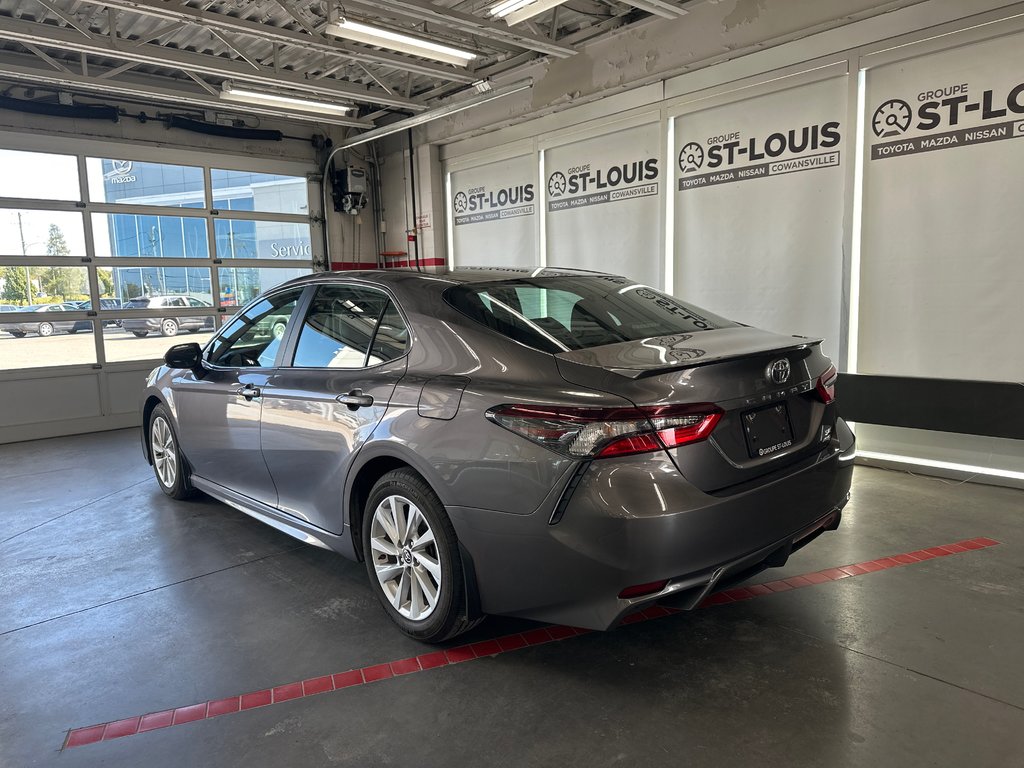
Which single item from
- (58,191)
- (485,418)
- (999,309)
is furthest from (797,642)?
(58,191)

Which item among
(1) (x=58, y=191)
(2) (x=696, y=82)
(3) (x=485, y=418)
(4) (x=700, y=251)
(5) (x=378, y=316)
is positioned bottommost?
(3) (x=485, y=418)

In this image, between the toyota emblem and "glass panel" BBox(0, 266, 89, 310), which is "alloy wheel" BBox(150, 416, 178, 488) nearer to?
the toyota emblem

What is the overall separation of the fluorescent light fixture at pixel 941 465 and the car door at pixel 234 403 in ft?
14.7

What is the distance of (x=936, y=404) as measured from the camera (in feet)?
16.1

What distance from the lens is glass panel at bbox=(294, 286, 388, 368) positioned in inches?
116

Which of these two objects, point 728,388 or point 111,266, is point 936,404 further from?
point 111,266

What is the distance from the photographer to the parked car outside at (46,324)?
7473 millimetres

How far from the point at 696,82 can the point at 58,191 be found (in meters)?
6.94

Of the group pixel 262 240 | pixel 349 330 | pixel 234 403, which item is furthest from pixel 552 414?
pixel 262 240

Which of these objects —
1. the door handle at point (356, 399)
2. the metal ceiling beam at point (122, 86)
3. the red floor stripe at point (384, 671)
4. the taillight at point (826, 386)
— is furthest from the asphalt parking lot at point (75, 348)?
the taillight at point (826, 386)

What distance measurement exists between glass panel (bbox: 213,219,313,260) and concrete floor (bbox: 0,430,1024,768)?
19.8ft

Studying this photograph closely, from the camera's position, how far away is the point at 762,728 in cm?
209

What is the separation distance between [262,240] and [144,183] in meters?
1.59

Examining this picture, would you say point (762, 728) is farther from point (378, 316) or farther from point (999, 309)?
point (999, 309)
